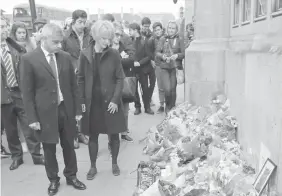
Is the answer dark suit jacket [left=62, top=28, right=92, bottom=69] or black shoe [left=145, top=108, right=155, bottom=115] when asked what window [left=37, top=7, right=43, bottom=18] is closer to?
black shoe [left=145, top=108, right=155, bottom=115]

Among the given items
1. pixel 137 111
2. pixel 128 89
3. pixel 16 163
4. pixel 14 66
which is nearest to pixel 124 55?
pixel 128 89

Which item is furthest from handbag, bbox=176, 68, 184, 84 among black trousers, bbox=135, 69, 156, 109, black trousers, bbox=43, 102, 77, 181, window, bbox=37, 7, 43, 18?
window, bbox=37, 7, 43, 18

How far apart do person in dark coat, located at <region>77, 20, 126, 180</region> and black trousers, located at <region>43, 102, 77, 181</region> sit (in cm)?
34

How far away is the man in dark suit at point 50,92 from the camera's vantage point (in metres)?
3.31

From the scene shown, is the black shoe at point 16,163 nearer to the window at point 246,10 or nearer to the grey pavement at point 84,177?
the grey pavement at point 84,177

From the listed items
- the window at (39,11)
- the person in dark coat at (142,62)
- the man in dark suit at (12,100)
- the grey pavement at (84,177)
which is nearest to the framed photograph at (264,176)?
the grey pavement at (84,177)

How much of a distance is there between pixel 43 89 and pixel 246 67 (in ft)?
7.44

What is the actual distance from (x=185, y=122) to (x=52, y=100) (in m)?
2.32

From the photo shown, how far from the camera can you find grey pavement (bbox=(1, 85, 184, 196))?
3789mm

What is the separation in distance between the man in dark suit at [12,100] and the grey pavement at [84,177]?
20cm

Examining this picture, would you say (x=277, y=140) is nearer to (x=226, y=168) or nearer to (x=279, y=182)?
(x=279, y=182)

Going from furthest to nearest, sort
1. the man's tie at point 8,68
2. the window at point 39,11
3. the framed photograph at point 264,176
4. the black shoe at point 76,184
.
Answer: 1. the window at point 39,11
2. the man's tie at point 8,68
3. the black shoe at point 76,184
4. the framed photograph at point 264,176

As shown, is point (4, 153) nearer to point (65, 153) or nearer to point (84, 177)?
point (84, 177)

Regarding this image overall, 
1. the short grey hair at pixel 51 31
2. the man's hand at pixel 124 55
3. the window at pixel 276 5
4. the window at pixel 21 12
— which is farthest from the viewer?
the window at pixel 21 12
